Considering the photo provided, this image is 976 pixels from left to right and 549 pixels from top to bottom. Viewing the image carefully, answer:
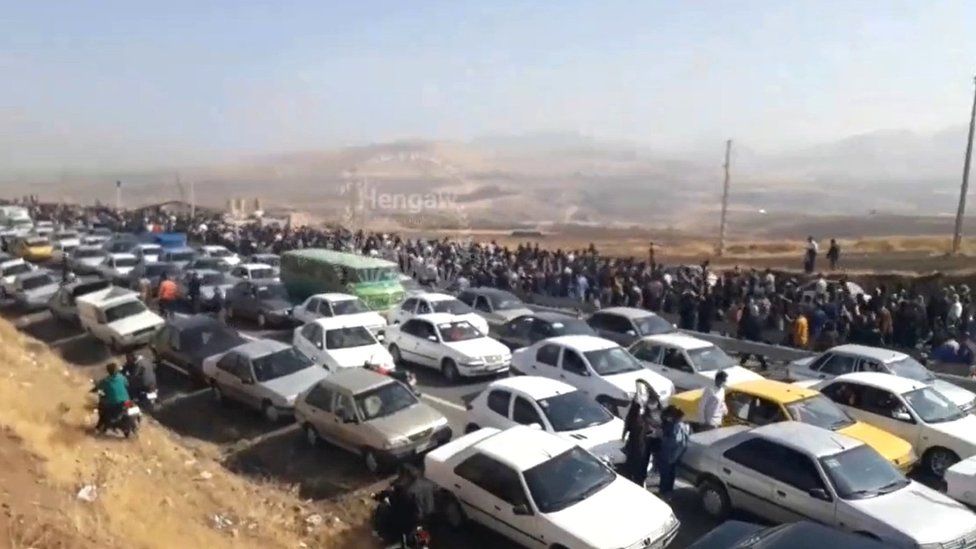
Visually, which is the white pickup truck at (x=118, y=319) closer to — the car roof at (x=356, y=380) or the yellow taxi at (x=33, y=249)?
the car roof at (x=356, y=380)

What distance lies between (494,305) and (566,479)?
1360cm

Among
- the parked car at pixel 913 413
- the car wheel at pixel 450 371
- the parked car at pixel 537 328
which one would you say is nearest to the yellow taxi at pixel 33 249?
the parked car at pixel 537 328

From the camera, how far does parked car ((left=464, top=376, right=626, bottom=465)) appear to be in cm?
1230

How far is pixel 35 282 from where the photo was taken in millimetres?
27594

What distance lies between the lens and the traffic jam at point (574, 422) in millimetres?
9672

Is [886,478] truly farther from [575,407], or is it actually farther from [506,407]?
[506,407]

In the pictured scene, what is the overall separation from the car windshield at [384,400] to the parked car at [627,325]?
7055 mm

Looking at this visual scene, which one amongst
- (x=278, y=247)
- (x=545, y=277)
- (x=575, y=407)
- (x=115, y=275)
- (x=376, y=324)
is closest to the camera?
(x=575, y=407)

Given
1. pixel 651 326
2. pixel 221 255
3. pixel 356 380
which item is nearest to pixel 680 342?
pixel 651 326

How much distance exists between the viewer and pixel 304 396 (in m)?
14.7

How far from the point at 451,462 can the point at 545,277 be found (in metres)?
→ 16.9

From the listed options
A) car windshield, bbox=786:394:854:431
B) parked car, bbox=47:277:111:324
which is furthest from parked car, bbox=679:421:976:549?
parked car, bbox=47:277:111:324

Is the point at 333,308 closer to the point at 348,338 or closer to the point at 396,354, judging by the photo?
the point at 396,354

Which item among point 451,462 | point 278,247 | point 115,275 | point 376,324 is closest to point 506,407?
point 451,462
